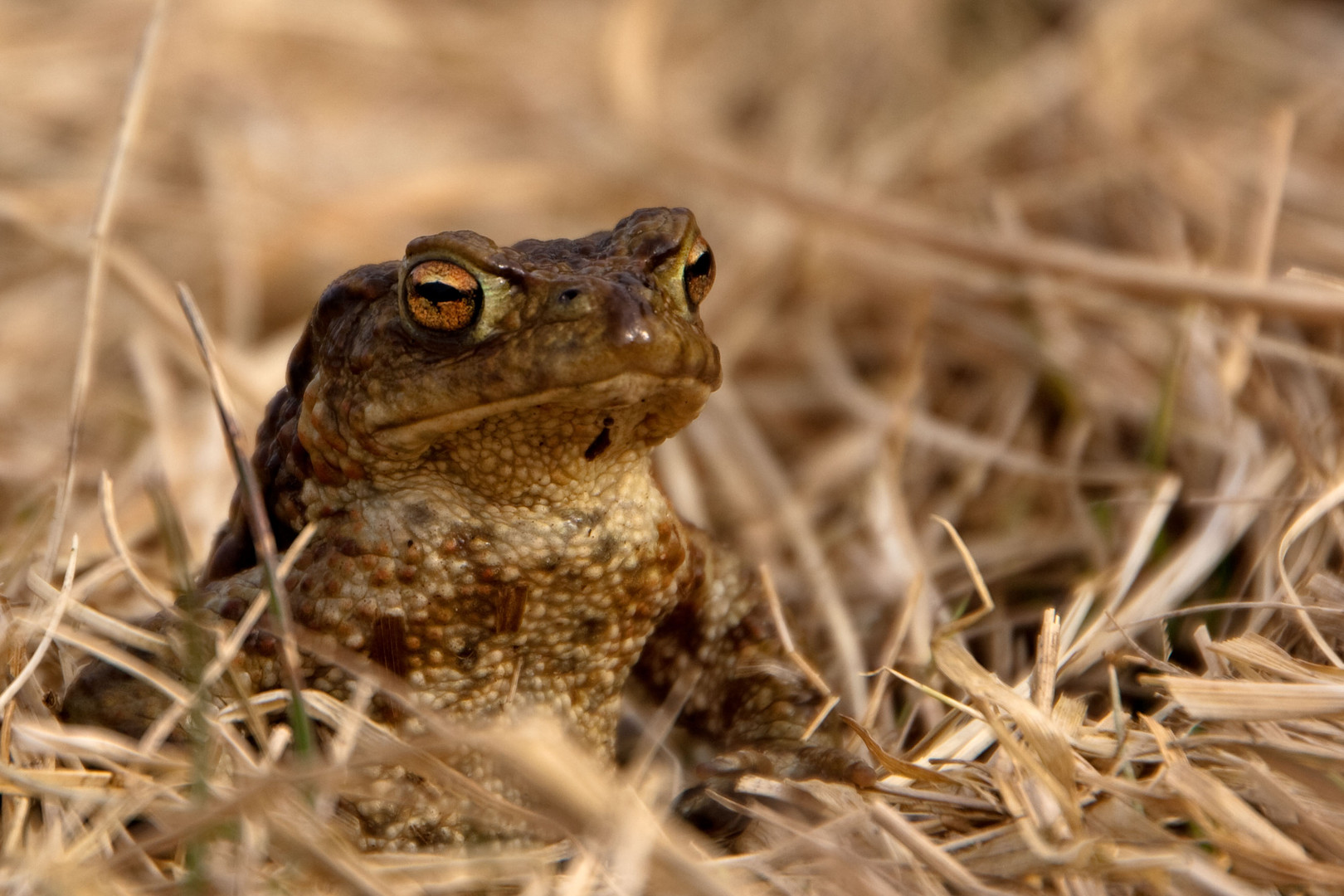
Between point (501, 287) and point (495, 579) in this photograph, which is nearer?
point (501, 287)

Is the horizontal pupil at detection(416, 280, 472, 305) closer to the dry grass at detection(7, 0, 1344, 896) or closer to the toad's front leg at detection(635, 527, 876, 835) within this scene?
the dry grass at detection(7, 0, 1344, 896)

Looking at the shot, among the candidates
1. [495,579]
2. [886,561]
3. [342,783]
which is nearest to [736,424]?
[886,561]

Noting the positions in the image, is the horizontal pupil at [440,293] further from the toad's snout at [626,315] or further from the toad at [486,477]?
the toad's snout at [626,315]

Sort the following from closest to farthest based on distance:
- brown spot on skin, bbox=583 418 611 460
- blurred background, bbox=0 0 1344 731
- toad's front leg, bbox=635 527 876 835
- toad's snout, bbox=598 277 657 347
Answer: toad's snout, bbox=598 277 657 347 < brown spot on skin, bbox=583 418 611 460 < toad's front leg, bbox=635 527 876 835 < blurred background, bbox=0 0 1344 731

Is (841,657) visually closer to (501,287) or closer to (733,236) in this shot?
(501,287)

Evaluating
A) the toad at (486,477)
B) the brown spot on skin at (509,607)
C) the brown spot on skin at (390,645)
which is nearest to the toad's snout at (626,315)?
the toad at (486,477)

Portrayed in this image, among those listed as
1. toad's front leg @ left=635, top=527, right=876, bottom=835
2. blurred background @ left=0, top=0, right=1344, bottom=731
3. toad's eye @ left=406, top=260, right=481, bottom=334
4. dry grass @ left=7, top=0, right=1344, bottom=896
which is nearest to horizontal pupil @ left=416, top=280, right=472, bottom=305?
toad's eye @ left=406, top=260, right=481, bottom=334

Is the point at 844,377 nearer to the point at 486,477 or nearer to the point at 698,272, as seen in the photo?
the point at 698,272
